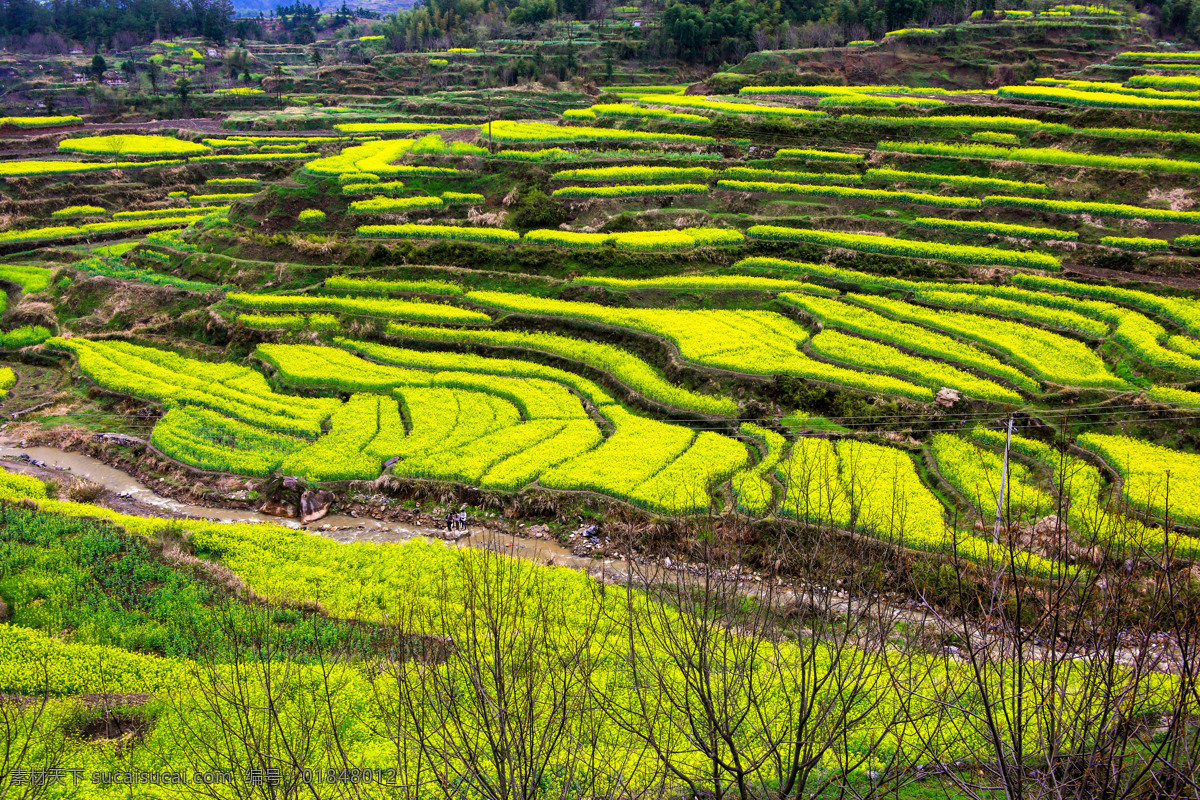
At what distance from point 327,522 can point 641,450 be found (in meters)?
9.67

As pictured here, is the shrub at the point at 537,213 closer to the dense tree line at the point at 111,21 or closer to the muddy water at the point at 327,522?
the muddy water at the point at 327,522

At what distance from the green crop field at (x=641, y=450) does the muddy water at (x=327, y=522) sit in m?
0.16

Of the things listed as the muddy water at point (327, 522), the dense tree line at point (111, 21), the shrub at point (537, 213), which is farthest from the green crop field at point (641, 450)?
the dense tree line at point (111, 21)

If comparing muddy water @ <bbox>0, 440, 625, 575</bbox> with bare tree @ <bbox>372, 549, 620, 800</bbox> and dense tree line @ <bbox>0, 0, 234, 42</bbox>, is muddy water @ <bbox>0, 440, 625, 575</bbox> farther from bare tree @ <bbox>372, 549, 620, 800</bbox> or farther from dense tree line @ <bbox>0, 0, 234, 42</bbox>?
dense tree line @ <bbox>0, 0, 234, 42</bbox>

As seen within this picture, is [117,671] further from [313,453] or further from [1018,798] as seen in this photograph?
[1018,798]

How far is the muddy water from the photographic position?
21.0 m

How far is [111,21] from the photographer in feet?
389

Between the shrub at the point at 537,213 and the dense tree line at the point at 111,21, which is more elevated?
the dense tree line at the point at 111,21

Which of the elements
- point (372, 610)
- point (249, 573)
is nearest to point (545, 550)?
point (372, 610)

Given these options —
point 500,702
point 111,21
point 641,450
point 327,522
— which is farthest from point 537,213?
point 111,21

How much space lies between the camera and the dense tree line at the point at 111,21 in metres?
115

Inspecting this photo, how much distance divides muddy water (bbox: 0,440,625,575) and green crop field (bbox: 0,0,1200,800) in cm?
16

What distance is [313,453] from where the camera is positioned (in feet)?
82.4

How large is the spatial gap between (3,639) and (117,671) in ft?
9.94
